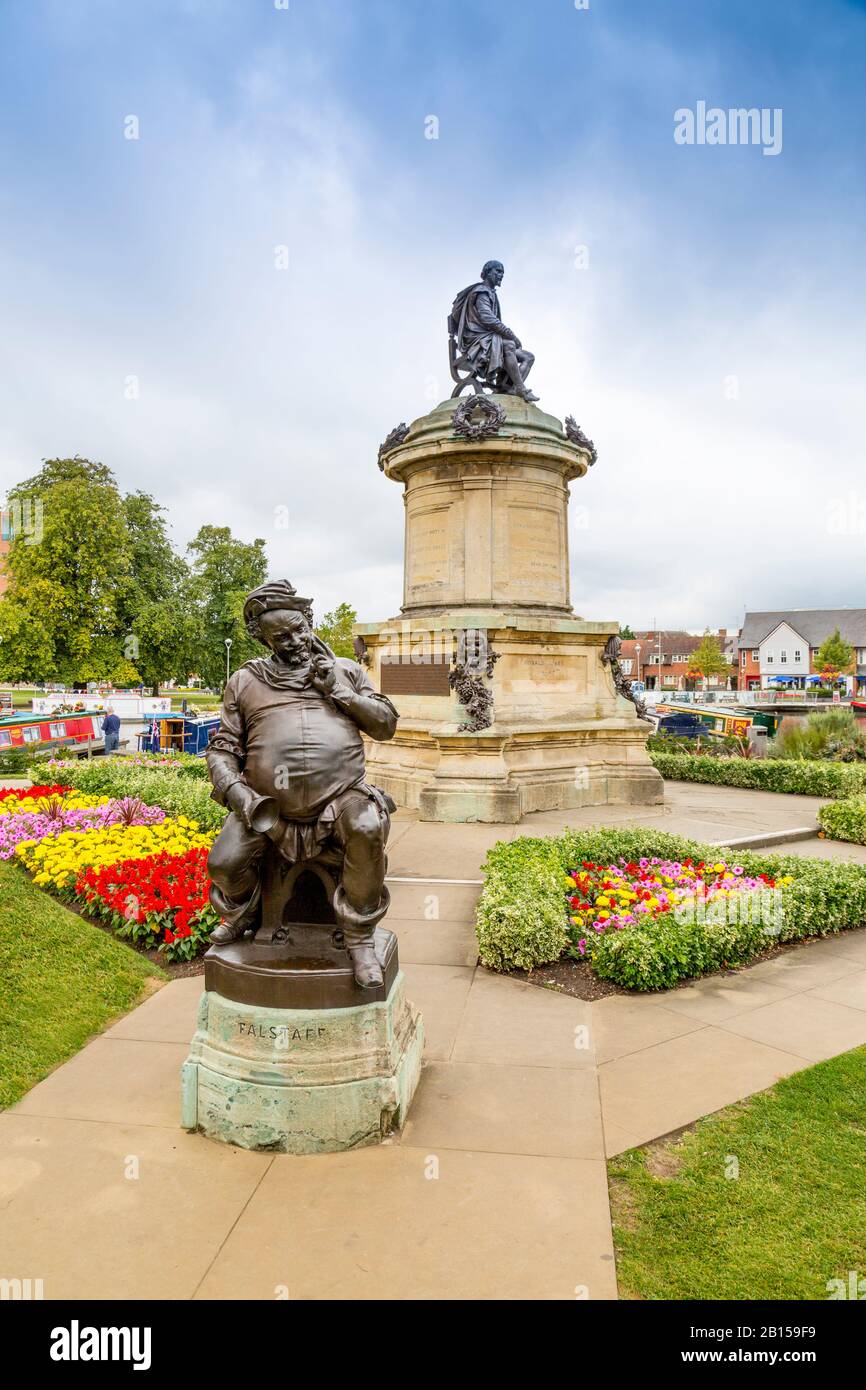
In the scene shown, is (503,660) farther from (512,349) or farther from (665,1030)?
(665,1030)

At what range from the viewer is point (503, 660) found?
42.0 ft

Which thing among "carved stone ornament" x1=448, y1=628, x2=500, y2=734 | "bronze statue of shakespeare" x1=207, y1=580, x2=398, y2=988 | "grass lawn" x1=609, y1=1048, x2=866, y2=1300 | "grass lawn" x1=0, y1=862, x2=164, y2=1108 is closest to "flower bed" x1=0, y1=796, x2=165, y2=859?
"grass lawn" x1=0, y1=862, x2=164, y2=1108

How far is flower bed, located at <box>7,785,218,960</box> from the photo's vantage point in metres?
6.87

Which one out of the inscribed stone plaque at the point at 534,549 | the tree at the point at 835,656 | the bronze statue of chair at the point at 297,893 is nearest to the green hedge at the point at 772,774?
the inscribed stone plaque at the point at 534,549

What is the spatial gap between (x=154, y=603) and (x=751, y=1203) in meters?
37.2

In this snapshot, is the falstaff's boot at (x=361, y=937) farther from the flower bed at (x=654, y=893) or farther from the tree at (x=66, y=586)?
the tree at (x=66, y=586)

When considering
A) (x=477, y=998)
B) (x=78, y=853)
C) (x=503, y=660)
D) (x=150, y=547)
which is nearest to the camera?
(x=477, y=998)

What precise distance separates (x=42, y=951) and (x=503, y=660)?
26.8 feet

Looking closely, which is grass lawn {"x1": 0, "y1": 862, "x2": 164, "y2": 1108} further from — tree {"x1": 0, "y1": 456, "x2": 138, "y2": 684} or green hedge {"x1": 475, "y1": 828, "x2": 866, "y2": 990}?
tree {"x1": 0, "y1": 456, "x2": 138, "y2": 684}

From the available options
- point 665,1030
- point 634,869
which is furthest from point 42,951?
point 634,869

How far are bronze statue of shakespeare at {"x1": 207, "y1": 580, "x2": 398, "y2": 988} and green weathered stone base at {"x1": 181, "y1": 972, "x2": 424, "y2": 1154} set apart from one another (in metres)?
0.31

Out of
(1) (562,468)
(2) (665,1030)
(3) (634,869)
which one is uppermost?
(1) (562,468)

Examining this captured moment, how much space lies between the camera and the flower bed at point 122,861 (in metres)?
6.87

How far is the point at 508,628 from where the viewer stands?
41.5ft
